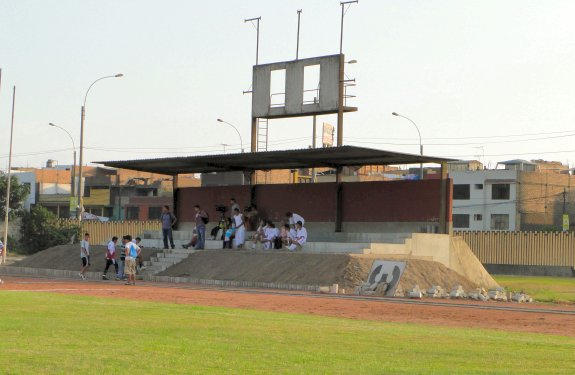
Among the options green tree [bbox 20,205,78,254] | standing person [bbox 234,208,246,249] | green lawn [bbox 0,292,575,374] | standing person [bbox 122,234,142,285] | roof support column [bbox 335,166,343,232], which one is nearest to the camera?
green lawn [bbox 0,292,575,374]

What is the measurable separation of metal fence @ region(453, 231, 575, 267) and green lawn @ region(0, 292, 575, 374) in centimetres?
3975

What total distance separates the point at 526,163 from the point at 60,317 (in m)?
85.8

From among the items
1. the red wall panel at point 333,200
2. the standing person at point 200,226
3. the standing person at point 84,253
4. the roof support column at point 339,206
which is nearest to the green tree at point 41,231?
the red wall panel at point 333,200

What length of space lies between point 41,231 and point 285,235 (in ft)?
107

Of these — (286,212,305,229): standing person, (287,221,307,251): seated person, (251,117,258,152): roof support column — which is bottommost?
(287,221,307,251): seated person

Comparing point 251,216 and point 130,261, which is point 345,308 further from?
point 251,216

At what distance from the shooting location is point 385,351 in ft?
47.8

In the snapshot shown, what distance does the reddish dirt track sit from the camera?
21797mm

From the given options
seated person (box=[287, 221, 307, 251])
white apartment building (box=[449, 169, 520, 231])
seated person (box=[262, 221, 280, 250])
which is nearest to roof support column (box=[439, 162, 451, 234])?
seated person (box=[287, 221, 307, 251])

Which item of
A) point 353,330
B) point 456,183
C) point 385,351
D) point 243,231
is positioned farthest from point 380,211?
point 456,183

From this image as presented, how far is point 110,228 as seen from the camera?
67625 mm

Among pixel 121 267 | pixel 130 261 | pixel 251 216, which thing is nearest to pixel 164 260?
pixel 121 267

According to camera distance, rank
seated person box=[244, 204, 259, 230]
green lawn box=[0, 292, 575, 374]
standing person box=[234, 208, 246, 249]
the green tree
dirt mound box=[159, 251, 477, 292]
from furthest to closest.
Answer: the green tree < seated person box=[244, 204, 259, 230] < standing person box=[234, 208, 246, 249] < dirt mound box=[159, 251, 477, 292] < green lawn box=[0, 292, 575, 374]

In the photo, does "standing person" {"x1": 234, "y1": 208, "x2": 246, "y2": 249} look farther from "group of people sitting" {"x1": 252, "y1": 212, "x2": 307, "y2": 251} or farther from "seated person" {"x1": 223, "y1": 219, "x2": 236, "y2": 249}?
"group of people sitting" {"x1": 252, "y1": 212, "x2": 307, "y2": 251}
